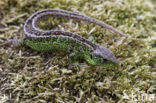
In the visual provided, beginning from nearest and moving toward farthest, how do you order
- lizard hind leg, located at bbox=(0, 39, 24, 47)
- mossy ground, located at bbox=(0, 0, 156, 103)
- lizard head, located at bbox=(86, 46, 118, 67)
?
mossy ground, located at bbox=(0, 0, 156, 103)
lizard head, located at bbox=(86, 46, 118, 67)
lizard hind leg, located at bbox=(0, 39, 24, 47)

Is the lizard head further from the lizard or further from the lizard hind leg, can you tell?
the lizard hind leg

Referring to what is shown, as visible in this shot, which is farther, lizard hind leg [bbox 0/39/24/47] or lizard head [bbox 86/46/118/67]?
lizard hind leg [bbox 0/39/24/47]

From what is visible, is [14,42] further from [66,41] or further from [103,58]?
[103,58]

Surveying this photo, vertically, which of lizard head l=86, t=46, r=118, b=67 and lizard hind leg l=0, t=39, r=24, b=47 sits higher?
lizard hind leg l=0, t=39, r=24, b=47

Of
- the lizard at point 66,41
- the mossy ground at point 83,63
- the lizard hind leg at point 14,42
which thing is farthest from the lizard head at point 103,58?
the lizard hind leg at point 14,42

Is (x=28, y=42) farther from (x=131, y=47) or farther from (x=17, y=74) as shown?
(x=131, y=47)

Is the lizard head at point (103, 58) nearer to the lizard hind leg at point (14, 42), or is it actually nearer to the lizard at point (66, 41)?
the lizard at point (66, 41)

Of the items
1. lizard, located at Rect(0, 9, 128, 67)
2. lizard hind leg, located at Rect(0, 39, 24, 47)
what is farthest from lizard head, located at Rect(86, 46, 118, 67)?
lizard hind leg, located at Rect(0, 39, 24, 47)

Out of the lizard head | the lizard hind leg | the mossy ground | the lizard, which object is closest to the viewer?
the mossy ground
